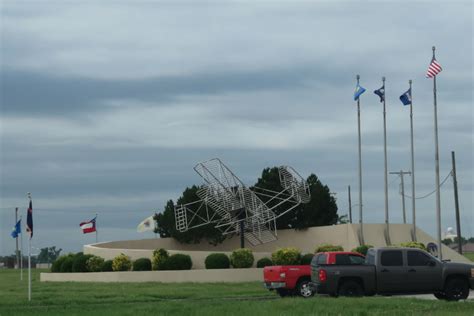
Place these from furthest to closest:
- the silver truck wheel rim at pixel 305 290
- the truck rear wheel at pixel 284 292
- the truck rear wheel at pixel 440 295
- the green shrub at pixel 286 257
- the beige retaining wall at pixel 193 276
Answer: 1. the green shrub at pixel 286 257
2. the beige retaining wall at pixel 193 276
3. the truck rear wheel at pixel 284 292
4. the silver truck wheel rim at pixel 305 290
5. the truck rear wheel at pixel 440 295

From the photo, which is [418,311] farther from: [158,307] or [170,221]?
[170,221]

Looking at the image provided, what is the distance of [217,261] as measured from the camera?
53719mm

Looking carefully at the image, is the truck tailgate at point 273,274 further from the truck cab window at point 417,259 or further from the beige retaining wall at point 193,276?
the beige retaining wall at point 193,276

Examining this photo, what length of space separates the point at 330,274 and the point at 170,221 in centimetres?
3988

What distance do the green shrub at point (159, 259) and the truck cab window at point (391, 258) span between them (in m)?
23.3

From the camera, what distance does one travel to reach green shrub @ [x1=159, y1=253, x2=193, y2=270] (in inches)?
2132

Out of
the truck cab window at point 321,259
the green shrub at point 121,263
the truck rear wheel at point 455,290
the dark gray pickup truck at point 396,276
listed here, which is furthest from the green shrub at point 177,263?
the truck rear wheel at point 455,290

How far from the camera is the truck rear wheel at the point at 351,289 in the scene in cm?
3278

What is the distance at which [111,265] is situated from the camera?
56.9 metres

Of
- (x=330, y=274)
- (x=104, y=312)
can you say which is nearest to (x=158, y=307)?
(x=104, y=312)

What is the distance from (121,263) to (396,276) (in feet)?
86.5

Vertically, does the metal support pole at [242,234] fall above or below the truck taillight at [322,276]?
above

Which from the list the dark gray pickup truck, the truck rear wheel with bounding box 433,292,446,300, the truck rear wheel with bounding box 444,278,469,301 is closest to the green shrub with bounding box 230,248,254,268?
the dark gray pickup truck

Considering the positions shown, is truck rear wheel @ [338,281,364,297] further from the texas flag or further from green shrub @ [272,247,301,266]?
the texas flag
